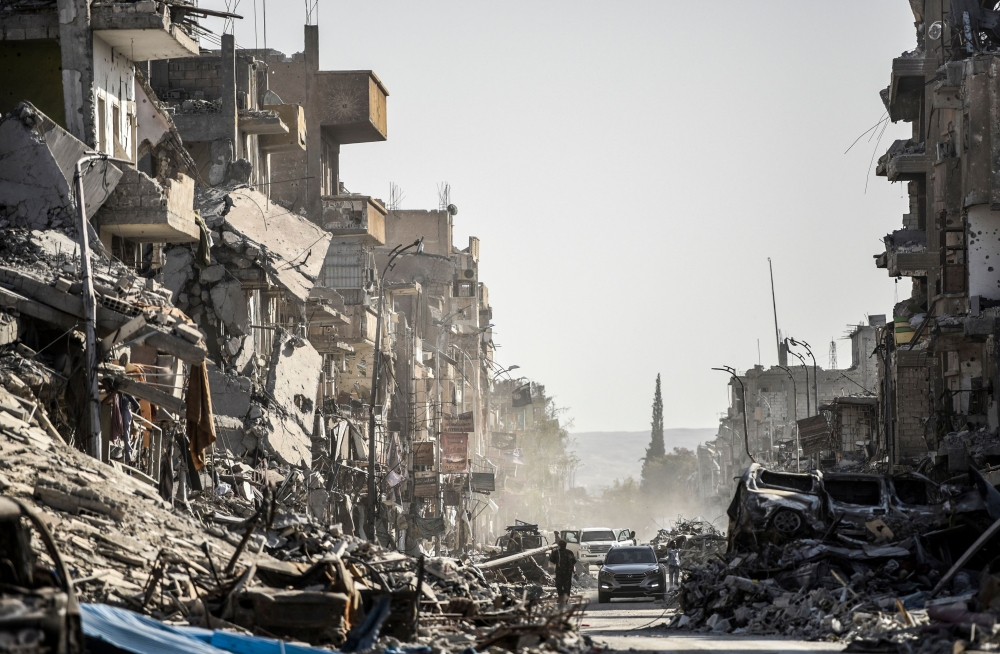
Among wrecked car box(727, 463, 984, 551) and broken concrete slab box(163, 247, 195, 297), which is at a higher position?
broken concrete slab box(163, 247, 195, 297)

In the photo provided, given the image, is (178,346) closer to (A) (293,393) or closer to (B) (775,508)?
(B) (775,508)

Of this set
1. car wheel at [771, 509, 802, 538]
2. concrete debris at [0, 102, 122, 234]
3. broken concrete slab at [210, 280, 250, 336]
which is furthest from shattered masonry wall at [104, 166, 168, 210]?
car wheel at [771, 509, 802, 538]

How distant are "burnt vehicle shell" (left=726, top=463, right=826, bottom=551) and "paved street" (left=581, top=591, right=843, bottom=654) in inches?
95.5

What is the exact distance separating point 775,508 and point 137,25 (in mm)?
16261

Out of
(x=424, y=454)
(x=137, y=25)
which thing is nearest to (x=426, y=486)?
(x=424, y=454)

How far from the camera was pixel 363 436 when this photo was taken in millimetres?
54875

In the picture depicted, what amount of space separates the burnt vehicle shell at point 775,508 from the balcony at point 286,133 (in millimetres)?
26562

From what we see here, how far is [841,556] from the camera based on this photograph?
23.2 m

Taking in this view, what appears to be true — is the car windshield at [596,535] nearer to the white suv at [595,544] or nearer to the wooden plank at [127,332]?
the white suv at [595,544]

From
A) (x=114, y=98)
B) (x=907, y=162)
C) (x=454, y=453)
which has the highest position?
(x=907, y=162)

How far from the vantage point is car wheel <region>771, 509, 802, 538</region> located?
2453 cm

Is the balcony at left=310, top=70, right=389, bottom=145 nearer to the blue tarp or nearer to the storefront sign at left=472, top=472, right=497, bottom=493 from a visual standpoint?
the storefront sign at left=472, top=472, right=497, bottom=493

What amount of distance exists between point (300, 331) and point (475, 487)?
99.3 ft

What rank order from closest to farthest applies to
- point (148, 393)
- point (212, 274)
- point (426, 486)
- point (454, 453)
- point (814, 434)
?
1. point (148, 393)
2. point (212, 274)
3. point (426, 486)
4. point (454, 453)
5. point (814, 434)
